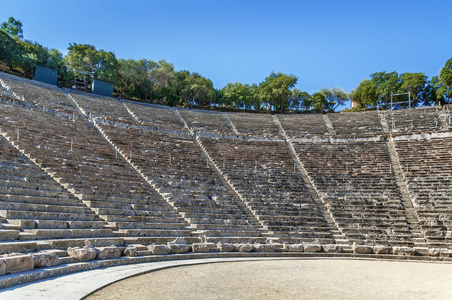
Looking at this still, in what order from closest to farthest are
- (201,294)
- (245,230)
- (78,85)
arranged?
(201,294) → (245,230) → (78,85)

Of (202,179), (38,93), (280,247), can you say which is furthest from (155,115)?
(280,247)

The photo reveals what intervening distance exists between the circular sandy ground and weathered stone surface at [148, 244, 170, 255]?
1244 mm

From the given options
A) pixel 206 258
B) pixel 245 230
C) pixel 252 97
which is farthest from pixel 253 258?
pixel 252 97

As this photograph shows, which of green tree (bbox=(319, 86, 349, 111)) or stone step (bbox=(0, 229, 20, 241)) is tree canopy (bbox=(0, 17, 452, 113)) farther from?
stone step (bbox=(0, 229, 20, 241))

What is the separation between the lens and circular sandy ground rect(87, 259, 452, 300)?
20.1 feet

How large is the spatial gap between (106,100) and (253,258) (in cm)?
2097

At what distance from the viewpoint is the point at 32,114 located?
57.7 feet

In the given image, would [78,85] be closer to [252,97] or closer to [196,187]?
[252,97]

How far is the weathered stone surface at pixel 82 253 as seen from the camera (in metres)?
7.62

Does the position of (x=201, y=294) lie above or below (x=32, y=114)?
below

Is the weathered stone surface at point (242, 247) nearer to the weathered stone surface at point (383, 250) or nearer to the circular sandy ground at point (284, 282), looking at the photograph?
the circular sandy ground at point (284, 282)

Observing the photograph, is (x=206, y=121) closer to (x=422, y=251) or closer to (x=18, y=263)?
(x=422, y=251)

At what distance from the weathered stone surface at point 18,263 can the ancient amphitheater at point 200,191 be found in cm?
2

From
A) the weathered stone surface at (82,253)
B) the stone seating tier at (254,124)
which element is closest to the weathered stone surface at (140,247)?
the weathered stone surface at (82,253)
